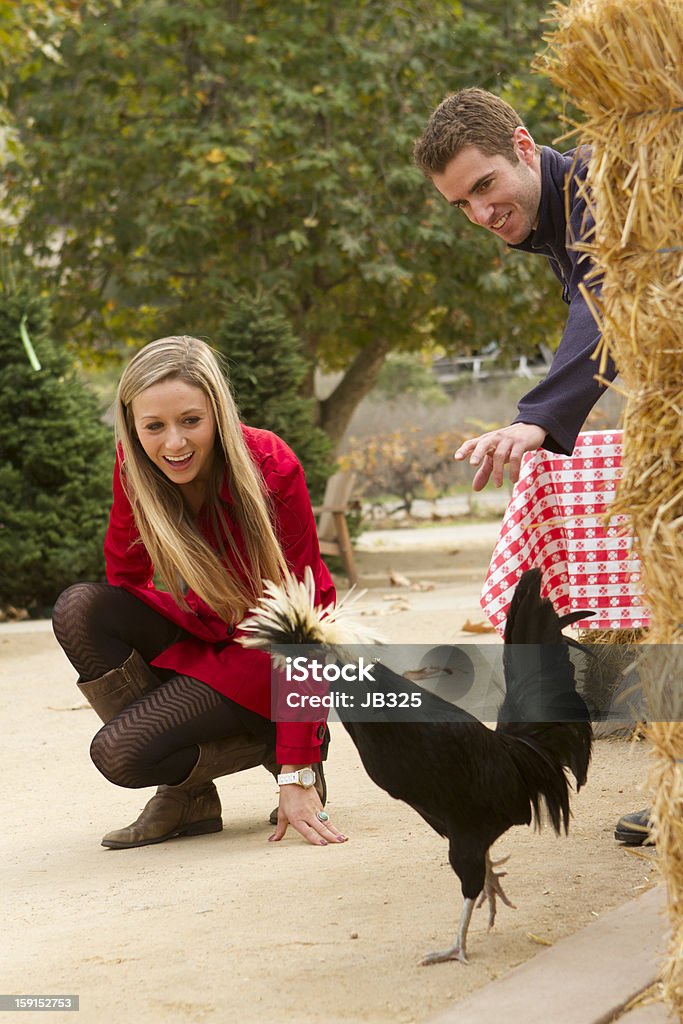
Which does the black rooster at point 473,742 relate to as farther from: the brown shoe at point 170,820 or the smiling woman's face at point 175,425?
the brown shoe at point 170,820

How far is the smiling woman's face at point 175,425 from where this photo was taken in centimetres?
354

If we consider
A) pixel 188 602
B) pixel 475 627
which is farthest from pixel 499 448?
pixel 475 627

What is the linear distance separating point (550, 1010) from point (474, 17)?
38.9ft

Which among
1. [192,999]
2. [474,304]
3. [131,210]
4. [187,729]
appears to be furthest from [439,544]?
[192,999]

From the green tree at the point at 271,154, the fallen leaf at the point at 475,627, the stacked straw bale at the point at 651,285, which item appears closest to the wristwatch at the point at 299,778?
the stacked straw bale at the point at 651,285

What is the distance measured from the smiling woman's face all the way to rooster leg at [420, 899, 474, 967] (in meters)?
1.57

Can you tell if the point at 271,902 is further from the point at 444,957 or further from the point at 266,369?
the point at 266,369

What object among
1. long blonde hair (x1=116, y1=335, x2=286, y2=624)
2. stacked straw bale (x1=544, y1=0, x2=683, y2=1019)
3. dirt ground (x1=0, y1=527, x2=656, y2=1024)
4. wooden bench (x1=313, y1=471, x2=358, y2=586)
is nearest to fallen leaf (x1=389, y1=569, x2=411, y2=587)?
wooden bench (x1=313, y1=471, x2=358, y2=586)

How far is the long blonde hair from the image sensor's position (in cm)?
361

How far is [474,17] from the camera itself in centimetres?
1250

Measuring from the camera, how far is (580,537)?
3.48 meters

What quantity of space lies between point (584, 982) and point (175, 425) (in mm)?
1893

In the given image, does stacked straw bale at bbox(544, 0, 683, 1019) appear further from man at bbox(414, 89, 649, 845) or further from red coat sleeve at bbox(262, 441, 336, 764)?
red coat sleeve at bbox(262, 441, 336, 764)

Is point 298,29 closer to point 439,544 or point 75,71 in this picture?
point 75,71
